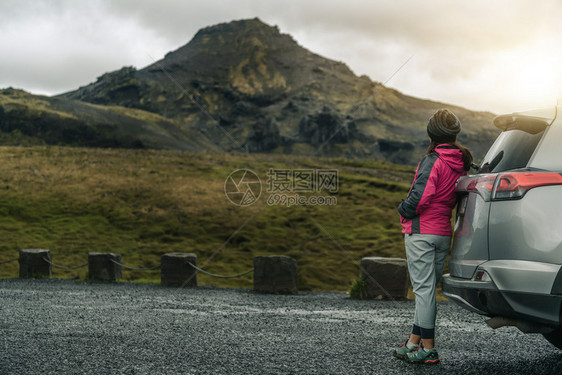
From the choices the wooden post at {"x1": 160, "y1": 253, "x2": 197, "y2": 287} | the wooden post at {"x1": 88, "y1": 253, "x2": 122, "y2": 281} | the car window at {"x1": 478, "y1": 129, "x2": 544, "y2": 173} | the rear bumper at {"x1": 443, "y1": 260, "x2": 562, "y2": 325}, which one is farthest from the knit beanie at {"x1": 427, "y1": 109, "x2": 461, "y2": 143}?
the wooden post at {"x1": 88, "y1": 253, "x2": 122, "y2": 281}

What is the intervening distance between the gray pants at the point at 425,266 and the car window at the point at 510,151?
848mm

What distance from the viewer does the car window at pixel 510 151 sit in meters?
4.54

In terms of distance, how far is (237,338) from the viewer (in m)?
7.32

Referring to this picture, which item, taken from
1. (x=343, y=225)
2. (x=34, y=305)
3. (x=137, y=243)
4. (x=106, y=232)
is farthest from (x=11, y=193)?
(x=34, y=305)

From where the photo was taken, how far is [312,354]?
20.4 feet

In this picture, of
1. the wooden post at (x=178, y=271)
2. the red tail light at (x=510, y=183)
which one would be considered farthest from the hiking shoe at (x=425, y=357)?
the wooden post at (x=178, y=271)

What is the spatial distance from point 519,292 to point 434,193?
1.37 meters

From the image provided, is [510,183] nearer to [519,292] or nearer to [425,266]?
[519,292]

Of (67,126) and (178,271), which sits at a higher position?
(67,126)

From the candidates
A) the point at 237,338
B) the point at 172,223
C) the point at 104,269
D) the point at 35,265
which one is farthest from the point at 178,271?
the point at 172,223

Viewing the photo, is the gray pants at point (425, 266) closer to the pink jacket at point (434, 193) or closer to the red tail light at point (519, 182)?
the pink jacket at point (434, 193)

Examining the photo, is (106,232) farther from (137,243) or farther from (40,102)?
(40,102)

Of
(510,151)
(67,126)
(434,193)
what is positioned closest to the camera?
(510,151)

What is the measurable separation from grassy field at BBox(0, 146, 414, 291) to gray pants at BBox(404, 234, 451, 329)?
16.5m
